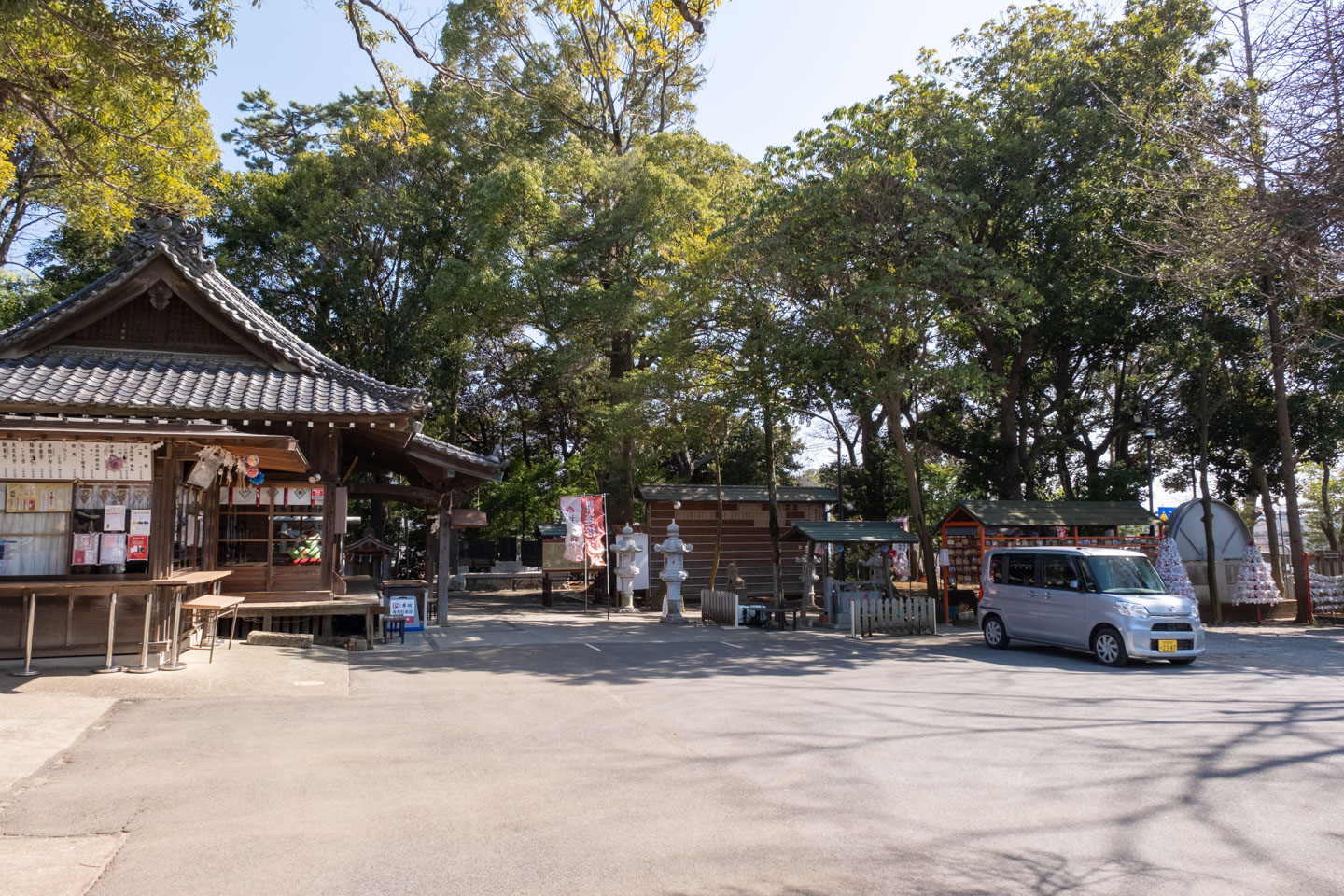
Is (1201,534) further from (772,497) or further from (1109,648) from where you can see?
(1109,648)

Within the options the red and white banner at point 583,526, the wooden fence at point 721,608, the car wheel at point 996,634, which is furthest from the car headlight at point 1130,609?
the red and white banner at point 583,526

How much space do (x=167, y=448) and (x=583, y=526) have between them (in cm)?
1129

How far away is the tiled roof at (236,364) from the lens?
12.9m

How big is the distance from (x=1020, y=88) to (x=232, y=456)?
18865 mm

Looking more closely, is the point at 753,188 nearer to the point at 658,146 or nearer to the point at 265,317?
the point at 658,146

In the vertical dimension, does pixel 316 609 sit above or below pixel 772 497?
below

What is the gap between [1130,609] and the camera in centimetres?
1207

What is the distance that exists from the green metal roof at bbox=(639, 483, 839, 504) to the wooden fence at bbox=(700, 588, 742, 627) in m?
4.74

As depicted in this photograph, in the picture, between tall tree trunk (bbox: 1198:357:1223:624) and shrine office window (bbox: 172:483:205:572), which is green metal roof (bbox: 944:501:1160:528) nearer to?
tall tree trunk (bbox: 1198:357:1223:624)

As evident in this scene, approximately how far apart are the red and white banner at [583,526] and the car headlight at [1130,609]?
11.5 metres

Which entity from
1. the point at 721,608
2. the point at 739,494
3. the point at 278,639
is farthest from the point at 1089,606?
the point at 739,494

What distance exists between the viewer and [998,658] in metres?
13.0

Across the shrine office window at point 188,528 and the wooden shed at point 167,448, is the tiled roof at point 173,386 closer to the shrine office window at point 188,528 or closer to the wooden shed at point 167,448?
the wooden shed at point 167,448

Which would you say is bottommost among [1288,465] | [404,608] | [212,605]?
[404,608]
